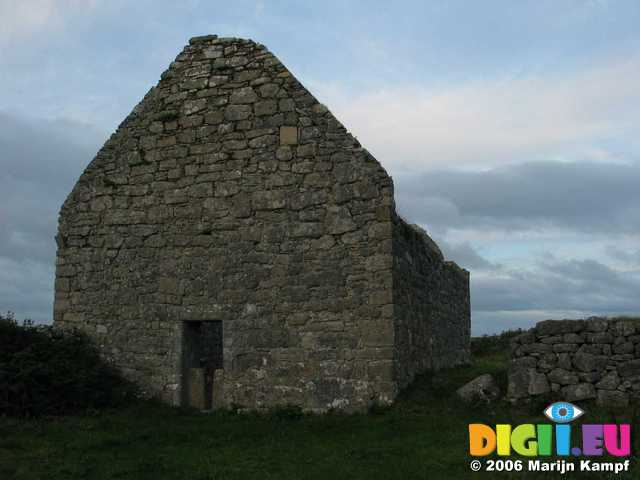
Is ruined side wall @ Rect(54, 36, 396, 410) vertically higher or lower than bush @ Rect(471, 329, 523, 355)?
higher

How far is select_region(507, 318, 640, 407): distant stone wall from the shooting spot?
9570 millimetres

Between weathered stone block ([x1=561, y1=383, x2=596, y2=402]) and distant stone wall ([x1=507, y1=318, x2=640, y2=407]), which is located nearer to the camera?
distant stone wall ([x1=507, y1=318, x2=640, y2=407])

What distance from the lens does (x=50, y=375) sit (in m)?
10.9

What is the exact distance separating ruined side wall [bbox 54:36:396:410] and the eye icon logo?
7.71ft

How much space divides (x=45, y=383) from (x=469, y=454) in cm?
707

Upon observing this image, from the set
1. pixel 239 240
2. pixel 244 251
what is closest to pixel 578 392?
pixel 244 251

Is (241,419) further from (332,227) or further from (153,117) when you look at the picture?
(153,117)

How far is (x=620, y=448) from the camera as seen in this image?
24.3 feet

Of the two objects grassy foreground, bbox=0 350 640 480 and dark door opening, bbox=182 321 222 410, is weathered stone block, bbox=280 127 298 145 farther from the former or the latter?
grassy foreground, bbox=0 350 640 480

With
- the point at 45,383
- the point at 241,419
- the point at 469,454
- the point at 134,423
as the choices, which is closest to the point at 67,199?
the point at 45,383

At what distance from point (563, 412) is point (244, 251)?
561 centimetres

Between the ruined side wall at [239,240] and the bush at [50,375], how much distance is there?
443mm

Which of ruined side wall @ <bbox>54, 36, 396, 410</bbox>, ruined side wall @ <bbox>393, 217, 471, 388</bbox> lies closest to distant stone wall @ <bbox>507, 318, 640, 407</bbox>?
ruined side wall @ <bbox>393, 217, 471, 388</bbox>

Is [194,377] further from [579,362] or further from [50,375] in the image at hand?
[579,362]
